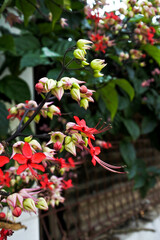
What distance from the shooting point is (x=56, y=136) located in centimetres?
36

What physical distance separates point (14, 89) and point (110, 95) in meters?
0.32

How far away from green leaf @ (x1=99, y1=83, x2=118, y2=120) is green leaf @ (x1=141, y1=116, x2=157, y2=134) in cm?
57

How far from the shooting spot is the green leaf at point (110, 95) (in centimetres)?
79

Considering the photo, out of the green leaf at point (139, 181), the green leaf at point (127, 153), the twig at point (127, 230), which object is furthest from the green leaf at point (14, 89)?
the twig at point (127, 230)

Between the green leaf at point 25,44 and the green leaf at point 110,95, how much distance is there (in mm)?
349

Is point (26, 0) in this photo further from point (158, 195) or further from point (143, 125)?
point (158, 195)

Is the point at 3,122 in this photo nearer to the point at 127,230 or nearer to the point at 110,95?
the point at 110,95

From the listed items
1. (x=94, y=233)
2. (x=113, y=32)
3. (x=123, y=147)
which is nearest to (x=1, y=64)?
(x=113, y=32)

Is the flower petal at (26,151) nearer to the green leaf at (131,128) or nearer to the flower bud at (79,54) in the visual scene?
the flower bud at (79,54)

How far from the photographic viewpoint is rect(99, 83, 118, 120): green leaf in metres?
0.79

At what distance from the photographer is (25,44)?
97 centimetres

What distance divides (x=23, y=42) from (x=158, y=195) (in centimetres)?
169

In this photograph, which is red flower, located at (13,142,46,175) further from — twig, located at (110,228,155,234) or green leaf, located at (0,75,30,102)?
twig, located at (110,228,155,234)

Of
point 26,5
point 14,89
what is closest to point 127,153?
point 14,89
